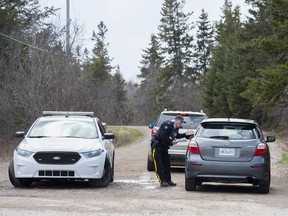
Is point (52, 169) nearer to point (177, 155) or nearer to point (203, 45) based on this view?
point (177, 155)

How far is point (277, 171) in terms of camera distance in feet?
68.0

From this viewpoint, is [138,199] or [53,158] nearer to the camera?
[138,199]

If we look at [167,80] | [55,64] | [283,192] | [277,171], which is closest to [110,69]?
[167,80]

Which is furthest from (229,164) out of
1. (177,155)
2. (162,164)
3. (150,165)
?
(150,165)

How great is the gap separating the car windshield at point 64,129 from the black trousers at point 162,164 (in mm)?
1445

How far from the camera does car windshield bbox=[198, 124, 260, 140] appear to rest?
13.8 meters

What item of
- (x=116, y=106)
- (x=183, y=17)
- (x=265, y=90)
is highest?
(x=183, y=17)

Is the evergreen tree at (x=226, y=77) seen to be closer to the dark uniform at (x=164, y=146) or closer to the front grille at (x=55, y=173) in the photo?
the dark uniform at (x=164, y=146)

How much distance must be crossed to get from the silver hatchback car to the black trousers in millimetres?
1236

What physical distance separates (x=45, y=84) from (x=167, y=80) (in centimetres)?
5697

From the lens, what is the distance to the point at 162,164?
15.2 metres

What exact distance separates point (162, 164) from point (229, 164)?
2.17 meters

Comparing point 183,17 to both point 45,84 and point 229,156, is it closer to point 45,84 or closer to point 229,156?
point 45,84

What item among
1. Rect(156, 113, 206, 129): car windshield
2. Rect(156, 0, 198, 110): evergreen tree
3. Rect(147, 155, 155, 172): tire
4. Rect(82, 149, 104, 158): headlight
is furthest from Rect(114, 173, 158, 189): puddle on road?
Rect(156, 0, 198, 110): evergreen tree
